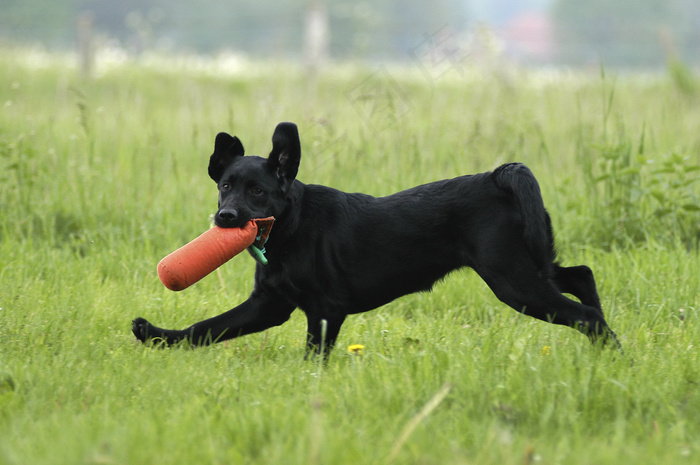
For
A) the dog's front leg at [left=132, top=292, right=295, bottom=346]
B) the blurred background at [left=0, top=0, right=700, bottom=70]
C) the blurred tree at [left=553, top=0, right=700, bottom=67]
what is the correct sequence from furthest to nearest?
the blurred tree at [left=553, top=0, right=700, bottom=67], the blurred background at [left=0, top=0, right=700, bottom=70], the dog's front leg at [left=132, top=292, right=295, bottom=346]

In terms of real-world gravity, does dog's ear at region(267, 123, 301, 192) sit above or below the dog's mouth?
above

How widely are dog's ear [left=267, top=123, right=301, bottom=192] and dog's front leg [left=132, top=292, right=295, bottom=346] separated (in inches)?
21.4

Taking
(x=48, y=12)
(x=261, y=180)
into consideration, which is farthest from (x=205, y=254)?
(x=48, y=12)

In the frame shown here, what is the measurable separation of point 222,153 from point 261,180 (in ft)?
1.01

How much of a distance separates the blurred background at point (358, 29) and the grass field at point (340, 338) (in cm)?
186

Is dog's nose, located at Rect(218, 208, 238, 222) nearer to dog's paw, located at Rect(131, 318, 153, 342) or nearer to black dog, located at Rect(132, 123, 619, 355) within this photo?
black dog, located at Rect(132, 123, 619, 355)

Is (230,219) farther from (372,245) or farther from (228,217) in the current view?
Answer: (372,245)

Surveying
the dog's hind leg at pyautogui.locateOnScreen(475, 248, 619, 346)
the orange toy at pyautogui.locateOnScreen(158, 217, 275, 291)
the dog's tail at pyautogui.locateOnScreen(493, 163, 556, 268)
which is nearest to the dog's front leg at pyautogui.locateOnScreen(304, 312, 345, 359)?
the orange toy at pyautogui.locateOnScreen(158, 217, 275, 291)

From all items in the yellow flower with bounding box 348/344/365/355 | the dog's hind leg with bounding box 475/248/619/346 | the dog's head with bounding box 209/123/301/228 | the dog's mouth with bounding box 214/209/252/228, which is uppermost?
the dog's head with bounding box 209/123/301/228

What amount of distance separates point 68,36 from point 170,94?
22.5 metres

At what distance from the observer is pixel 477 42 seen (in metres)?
9.32

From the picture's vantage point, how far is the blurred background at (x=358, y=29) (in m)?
12.5

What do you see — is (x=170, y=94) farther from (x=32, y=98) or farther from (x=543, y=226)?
(x=543, y=226)

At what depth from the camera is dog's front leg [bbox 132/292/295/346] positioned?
3344 mm
